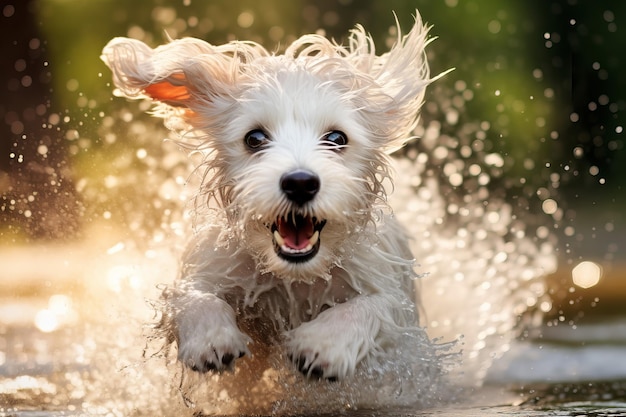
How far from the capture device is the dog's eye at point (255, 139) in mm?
4387

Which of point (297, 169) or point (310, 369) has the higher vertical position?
point (297, 169)

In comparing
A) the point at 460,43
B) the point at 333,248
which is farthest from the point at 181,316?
the point at 460,43

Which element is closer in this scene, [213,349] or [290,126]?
[213,349]

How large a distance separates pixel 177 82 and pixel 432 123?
702 cm

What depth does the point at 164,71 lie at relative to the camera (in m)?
4.77

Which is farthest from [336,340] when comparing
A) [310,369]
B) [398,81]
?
[398,81]

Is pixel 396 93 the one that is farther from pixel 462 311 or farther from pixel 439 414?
pixel 462 311

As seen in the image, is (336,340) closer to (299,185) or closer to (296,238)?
(296,238)

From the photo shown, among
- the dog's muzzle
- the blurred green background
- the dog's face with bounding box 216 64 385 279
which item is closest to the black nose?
the dog's face with bounding box 216 64 385 279

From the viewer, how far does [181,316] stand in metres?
4.44

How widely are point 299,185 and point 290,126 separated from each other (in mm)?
406

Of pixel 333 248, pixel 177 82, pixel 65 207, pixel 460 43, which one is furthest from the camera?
pixel 460 43

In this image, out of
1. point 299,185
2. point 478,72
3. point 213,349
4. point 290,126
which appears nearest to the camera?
point 299,185

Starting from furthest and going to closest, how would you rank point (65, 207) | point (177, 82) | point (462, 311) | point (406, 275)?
point (65, 207) < point (462, 311) < point (406, 275) < point (177, 82)
